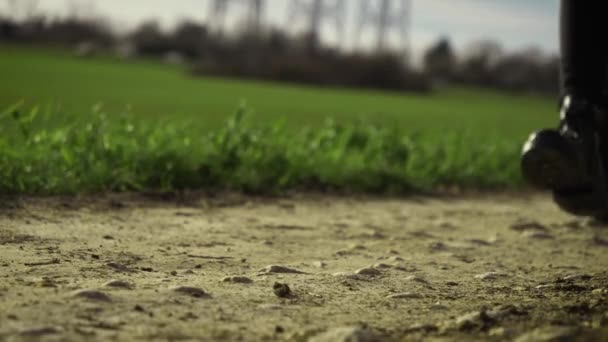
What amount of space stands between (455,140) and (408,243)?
3.82 meters

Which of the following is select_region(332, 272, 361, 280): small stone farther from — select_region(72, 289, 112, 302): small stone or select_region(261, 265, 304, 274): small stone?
select_region(72, 289, 112, 302): small stone

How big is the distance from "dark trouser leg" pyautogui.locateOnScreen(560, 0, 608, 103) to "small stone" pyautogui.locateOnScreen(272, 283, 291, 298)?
1.44 metres

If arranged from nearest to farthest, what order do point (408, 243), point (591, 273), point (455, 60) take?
point (591, 273) < point (408, 243) < point (455, 60)

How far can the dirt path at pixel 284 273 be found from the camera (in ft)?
5.51

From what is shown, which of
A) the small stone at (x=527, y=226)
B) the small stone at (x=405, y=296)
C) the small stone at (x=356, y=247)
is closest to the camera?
the small stone at (x=405, y=296)

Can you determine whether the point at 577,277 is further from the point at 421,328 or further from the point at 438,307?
the point at 421,328

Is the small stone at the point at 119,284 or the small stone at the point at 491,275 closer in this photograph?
the small stone at the point at 119,284

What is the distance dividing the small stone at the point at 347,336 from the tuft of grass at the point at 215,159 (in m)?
2.19

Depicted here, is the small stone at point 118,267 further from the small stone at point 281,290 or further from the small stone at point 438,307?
the small stone at point 438,307

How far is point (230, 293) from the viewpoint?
1998 millimetres

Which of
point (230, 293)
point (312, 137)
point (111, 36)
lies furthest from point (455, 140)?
point (111, 36)

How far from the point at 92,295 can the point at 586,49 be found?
201cm

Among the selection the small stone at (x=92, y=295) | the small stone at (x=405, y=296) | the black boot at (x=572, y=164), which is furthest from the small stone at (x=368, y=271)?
the small stone at (x=92, y=295)

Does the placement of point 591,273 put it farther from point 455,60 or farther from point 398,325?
point 455,60
